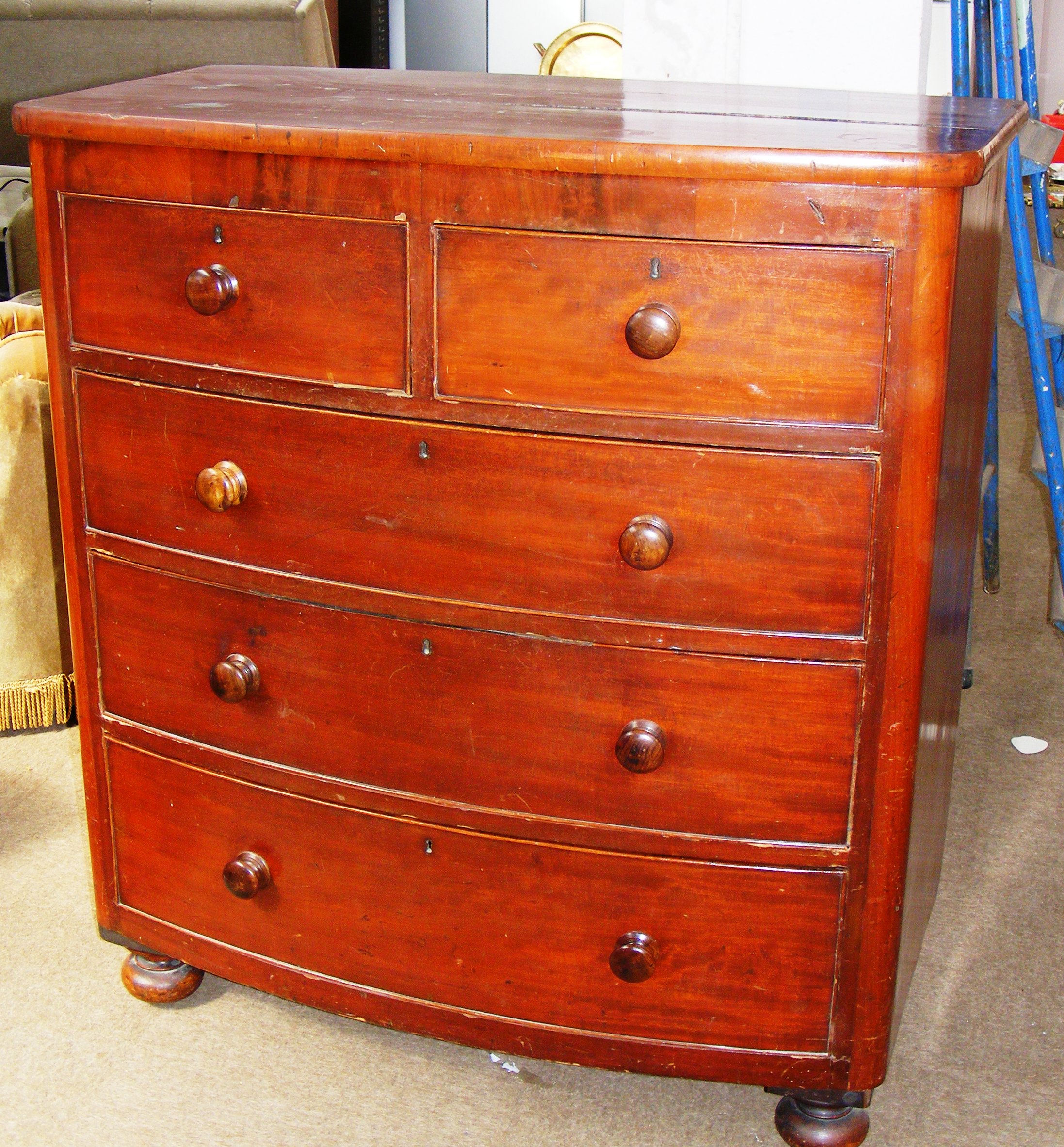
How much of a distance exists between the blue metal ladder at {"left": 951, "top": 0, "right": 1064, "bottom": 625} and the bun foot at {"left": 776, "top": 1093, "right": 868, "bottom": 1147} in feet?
3.75

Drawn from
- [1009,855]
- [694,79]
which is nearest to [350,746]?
[694,79]

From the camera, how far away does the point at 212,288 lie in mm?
1302

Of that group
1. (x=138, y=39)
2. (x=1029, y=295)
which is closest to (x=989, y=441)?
(x=1029, y=295)

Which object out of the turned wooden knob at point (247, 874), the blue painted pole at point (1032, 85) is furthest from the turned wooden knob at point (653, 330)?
the blue painted pole at point (1032, 85)

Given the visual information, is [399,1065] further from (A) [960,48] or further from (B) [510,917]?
(A) [960,48]

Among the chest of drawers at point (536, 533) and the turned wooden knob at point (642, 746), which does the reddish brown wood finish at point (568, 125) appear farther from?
the turned wooden knob at point (642, 746)

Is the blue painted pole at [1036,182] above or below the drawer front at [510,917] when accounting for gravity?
above

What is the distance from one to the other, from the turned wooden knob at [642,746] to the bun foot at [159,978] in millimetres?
705

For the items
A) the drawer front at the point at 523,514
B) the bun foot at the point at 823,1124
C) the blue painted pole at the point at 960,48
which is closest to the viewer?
the drawer front at the point at 523,514

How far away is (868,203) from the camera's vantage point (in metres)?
1.12

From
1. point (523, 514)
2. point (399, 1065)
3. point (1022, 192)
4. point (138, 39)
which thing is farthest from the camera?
point (138, 39)

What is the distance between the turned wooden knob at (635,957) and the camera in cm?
138

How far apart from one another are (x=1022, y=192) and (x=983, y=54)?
9.4 inches

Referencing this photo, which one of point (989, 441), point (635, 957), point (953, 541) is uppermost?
point (953, 541)
